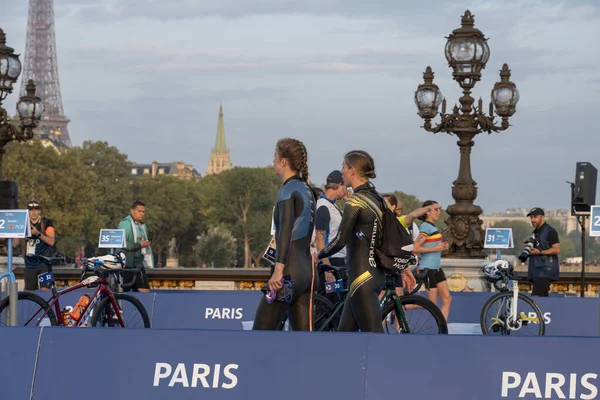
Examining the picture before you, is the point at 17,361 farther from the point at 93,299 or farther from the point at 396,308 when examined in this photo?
the point at 93,299

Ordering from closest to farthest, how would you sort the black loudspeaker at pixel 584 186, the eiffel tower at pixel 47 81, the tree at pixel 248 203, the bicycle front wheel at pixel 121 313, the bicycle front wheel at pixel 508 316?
the bicycle front wheel at pixel 121 313, the bicycle front wheel at pixel 508 316, the black loudspeaker at pixel 584 186, the tree at pixel 248 203, the eiffel tower at pixel 47 81

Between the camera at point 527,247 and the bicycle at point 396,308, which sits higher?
the camera at point 527,247

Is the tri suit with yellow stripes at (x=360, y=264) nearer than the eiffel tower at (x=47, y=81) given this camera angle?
Yes

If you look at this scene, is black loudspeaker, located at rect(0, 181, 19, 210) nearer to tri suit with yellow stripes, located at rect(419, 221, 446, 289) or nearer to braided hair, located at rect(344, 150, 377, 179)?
tri suit with yellow stripes, located at rect(419, 221, 446, 289)

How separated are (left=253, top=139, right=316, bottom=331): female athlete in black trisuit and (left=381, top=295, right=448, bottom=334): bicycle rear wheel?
129cm

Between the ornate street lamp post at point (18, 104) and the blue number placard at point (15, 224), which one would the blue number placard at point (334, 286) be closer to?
the blue number placard at point (15, 224)

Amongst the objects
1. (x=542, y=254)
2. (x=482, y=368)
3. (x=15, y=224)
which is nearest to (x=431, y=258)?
(x=542, y=254)

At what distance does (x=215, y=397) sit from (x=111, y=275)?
18.3 feet

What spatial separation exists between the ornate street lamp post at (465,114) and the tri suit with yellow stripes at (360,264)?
11942 millimetres

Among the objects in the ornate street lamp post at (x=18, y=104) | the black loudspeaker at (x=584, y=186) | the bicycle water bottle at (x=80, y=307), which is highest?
the ornate street lamp post at (x=18, y=104)

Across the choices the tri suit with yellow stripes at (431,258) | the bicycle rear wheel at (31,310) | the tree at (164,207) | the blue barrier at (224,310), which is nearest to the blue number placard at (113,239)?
the blue barrier at (224,310)

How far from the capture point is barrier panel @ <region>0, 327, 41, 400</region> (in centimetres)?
789

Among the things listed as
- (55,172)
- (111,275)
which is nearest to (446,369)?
(111,275)

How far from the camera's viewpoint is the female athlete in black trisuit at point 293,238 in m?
8.98
